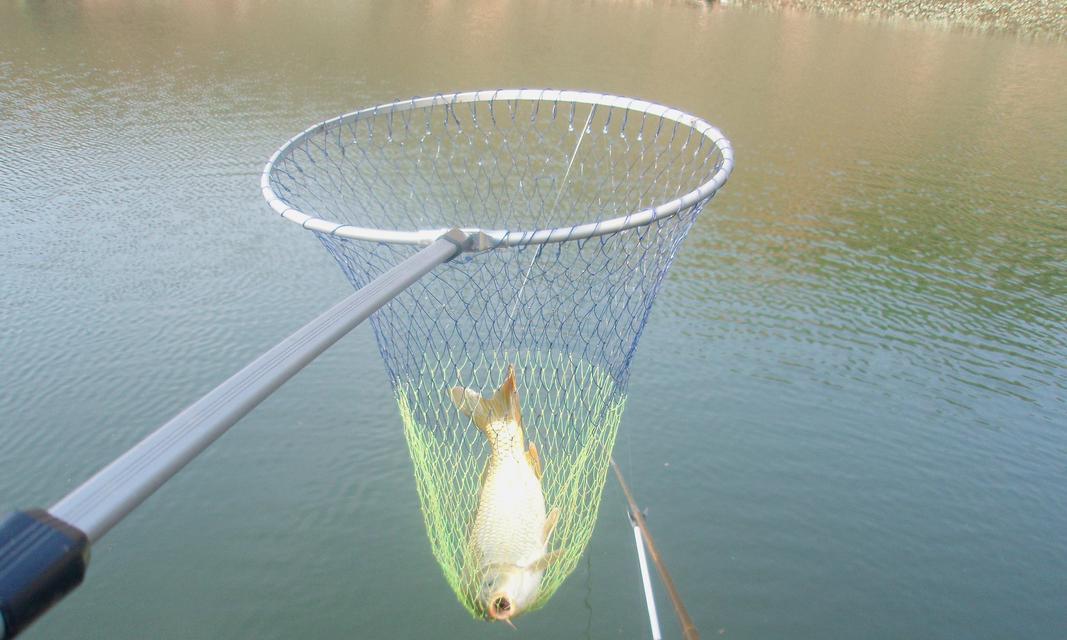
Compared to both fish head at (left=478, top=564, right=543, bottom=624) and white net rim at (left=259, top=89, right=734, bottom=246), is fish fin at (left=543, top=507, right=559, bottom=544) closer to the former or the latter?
fish head at (left=478, top=564, right=543, bottom=624)

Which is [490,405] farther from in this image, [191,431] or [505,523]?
[191,431]

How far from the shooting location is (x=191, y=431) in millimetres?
1835

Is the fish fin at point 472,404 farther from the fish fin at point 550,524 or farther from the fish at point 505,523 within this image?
the fish fin at point 550,524

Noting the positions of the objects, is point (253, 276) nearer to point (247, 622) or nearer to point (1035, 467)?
point (247, 622)

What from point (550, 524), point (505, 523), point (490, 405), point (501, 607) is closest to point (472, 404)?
point (490, 405)

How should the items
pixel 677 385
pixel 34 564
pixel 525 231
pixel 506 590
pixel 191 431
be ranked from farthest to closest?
pixel 677 385 → pixel 506 590 → pixel 525 231 → pixel 191 431 → pixel 34 564

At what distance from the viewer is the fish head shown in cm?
506

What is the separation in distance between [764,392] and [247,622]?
20.7ft

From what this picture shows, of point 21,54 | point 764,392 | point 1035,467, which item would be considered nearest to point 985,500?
point 1035,467

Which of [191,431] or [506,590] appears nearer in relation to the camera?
[191,431]

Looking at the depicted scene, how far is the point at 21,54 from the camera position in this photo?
23.6 metres

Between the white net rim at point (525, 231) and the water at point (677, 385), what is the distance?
4.00m

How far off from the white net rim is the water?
4003 millimetres

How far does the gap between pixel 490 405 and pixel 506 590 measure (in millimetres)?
1155
